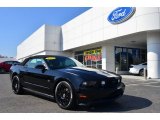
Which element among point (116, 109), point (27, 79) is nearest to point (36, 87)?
point (27, 79)

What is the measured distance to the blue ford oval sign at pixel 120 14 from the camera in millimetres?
16525

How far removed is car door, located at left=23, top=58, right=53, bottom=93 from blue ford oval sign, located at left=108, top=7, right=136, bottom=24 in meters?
10.8

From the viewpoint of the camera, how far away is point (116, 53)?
23.0 meters

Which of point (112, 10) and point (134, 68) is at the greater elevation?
point (112, 10)

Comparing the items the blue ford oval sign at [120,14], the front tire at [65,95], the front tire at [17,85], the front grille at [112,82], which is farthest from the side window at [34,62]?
the blue ford oval sign at [120,14]

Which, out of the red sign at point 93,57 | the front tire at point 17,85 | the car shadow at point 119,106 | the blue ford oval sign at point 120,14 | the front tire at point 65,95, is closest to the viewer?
the front tire at point 65,95

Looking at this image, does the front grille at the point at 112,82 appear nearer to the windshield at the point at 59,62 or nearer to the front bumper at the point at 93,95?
the front bumper at the point at 93,95

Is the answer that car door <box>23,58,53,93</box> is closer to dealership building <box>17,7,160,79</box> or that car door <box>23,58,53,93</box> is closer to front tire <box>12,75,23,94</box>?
front tire <box>12,75,23,94</box>

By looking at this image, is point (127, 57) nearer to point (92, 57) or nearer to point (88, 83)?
point (92, 57)

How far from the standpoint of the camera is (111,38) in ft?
61.4
